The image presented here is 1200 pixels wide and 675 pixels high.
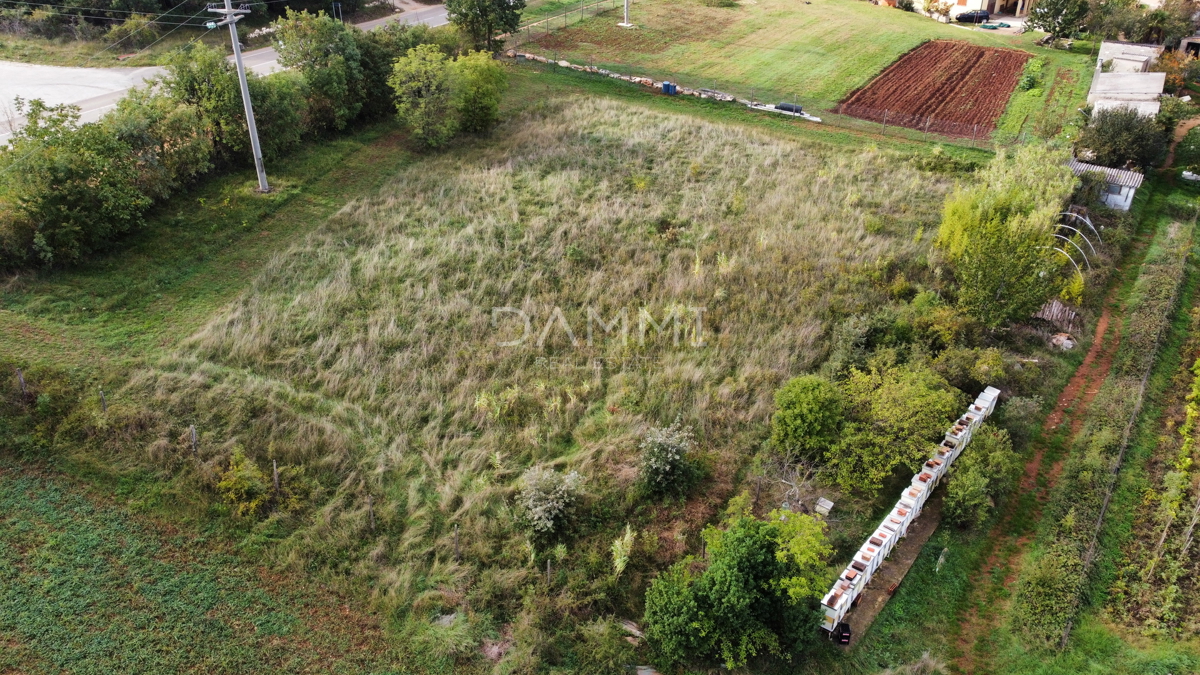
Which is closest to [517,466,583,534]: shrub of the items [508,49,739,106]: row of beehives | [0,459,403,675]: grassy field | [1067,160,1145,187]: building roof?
[0,459,403,675]: grassy field

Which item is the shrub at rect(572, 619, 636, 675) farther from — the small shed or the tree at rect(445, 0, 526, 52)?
the tree at rect(445, 0, 526, 52)

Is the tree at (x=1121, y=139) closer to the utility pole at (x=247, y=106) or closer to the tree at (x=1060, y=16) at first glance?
the tree at (x=1060, y=16)

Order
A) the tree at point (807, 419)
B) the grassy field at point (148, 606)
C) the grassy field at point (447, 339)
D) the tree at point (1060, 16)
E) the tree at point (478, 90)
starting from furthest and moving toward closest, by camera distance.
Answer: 1. the tree at point (1060, 16)
2. the tree at point (478, 90)
3. the tree at point (807, 419)
4. the grassy field at point (447, 339)
5. the grassy field at point (148, 606)

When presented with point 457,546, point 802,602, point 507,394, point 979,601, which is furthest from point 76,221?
point 979,601

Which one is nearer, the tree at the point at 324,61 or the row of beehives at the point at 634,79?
the tree at the point at 324,61

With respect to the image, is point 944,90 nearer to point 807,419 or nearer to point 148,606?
point 807,419

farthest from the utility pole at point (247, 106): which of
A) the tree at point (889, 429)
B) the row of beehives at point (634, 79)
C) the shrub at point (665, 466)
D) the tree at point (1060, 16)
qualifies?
the tree at point (1060, 16)
